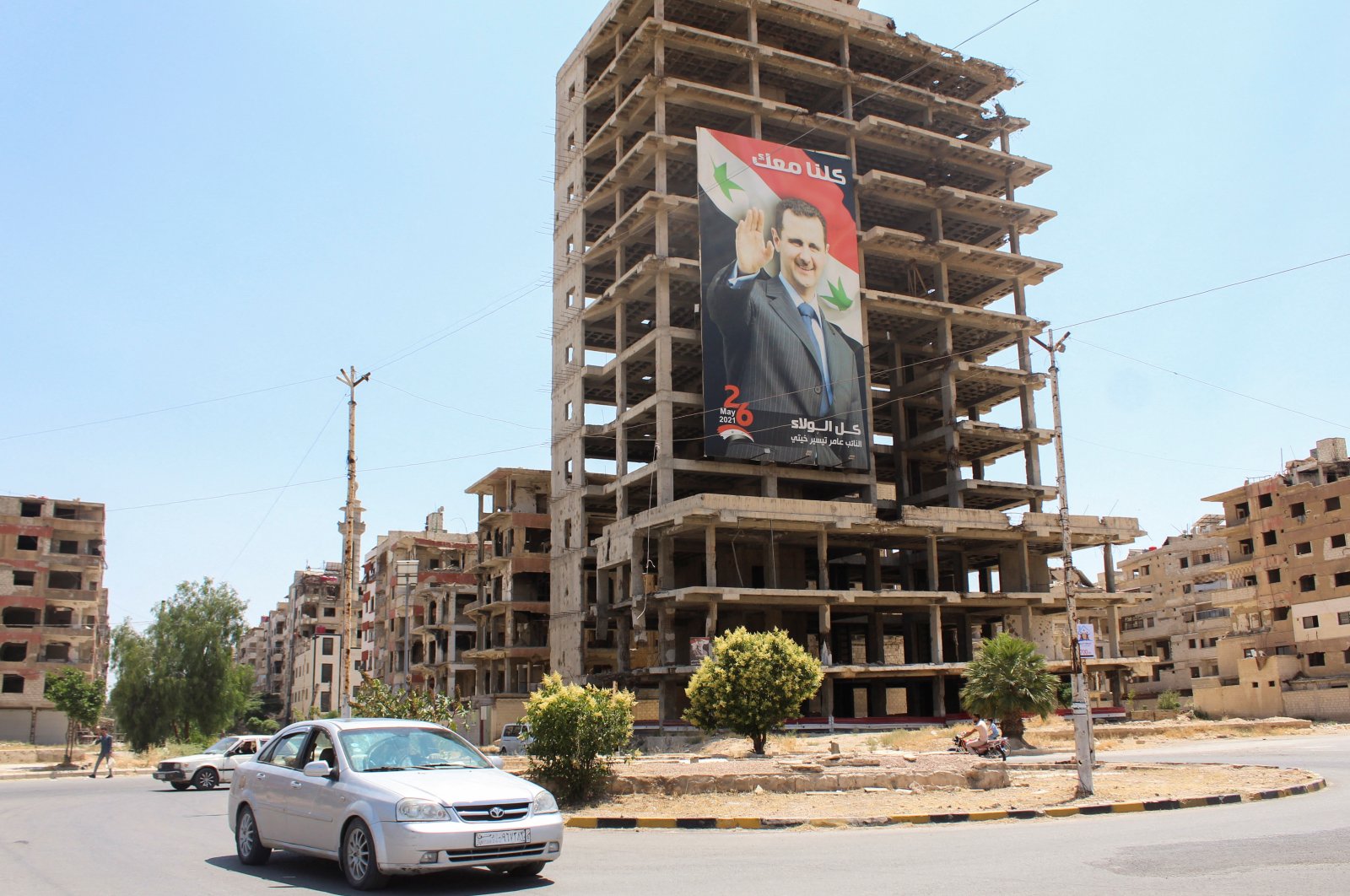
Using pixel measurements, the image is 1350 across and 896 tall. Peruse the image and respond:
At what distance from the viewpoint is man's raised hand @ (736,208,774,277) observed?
184ft

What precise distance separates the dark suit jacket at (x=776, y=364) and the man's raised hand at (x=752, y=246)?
545 mm

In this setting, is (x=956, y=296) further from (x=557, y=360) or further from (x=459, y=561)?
(x=459, y=561)

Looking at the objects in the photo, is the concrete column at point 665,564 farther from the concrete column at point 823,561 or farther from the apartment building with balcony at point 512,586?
the apartment building with balcony at point 512,586

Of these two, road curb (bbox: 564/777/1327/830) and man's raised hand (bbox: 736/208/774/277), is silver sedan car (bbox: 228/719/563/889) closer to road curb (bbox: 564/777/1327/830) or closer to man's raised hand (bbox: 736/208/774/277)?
road curb (bbox: 564/777/1327/830)

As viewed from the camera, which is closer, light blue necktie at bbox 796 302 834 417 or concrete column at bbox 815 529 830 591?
concrete column at bbox 815 529 830 591

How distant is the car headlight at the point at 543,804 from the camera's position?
10.4 meters

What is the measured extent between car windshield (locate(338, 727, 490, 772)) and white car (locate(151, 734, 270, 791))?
20011 mm

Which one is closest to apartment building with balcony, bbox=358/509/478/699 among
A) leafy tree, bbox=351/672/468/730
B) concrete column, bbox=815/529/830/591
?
concrete column, bbox=815/529/830/591

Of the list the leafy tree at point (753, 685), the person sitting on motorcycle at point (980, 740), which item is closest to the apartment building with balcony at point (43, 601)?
the leafy tree at point (753, 685)

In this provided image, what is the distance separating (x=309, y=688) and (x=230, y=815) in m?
97.7

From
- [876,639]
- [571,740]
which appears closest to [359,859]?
[571,740]

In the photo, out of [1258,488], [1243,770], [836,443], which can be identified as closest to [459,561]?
[836,443]

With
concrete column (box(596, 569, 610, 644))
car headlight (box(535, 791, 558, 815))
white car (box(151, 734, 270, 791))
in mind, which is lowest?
white car (box(151, 734, 270, 791))

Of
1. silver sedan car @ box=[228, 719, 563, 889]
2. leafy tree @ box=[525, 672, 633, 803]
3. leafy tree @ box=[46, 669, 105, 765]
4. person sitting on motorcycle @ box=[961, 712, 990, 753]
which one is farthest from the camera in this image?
leafy tree @ box=[46, 669, 105, 765]
